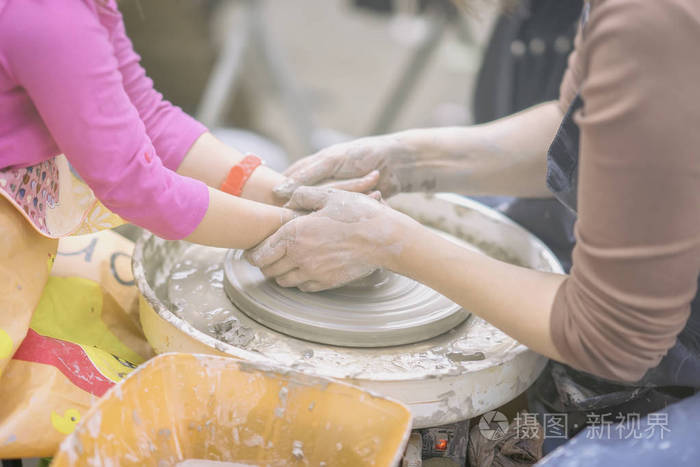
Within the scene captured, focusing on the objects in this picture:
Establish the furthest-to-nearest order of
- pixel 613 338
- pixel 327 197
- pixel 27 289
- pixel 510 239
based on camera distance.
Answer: pixel 510 239, pixel 327 197, pixel 27 289, pixel 613 338

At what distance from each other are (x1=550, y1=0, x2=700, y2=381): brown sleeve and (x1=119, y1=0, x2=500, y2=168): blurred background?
0.72 meters

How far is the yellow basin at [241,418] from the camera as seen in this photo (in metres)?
0.92

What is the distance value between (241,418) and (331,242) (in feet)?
1.15

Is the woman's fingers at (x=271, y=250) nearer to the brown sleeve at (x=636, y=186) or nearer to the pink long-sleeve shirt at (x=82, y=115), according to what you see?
the pink long-sleeve shirt at (x=82, y=115)

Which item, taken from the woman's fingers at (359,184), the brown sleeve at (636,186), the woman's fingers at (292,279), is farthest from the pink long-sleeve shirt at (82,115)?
the brown sleeve at (636,186)

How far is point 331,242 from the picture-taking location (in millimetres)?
1198

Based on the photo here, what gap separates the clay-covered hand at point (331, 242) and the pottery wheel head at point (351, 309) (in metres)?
0.04

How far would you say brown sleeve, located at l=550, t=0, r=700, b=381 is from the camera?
87 cm

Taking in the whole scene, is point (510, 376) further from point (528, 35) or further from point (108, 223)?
point (528, 35)

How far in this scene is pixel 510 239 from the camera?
162 centimetres

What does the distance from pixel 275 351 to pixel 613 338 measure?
0.57 m

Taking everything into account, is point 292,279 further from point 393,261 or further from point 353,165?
point 353,165

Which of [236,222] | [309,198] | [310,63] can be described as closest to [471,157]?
[309,198]

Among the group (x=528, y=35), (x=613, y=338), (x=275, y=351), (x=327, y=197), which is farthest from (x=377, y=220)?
(x=528, y=35)
